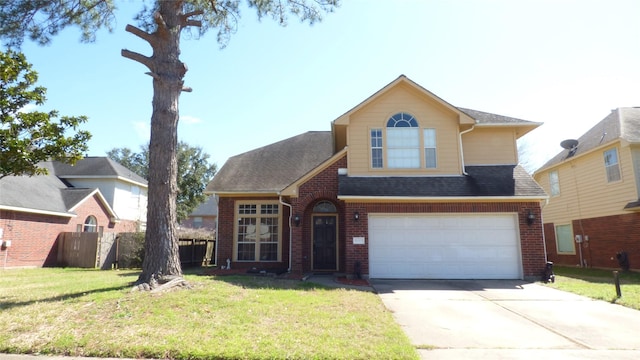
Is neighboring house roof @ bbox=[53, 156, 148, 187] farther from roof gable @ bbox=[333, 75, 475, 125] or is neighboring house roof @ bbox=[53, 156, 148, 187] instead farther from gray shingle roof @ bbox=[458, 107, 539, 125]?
gray shingle roof @ bbox=[458, 107, 539, 125]

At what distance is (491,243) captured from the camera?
38.2ft

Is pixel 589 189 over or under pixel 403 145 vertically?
under

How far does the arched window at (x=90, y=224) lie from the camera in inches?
834

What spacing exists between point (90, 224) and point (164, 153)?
16.5 m

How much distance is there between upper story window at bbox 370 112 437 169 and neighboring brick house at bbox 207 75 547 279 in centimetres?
4

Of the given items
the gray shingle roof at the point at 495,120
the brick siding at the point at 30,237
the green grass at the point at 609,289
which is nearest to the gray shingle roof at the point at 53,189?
the brick siding at the point at 30,237

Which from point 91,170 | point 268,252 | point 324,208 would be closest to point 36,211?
point 91,170

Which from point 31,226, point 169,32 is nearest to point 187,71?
point 169,32

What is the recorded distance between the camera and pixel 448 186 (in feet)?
39.5

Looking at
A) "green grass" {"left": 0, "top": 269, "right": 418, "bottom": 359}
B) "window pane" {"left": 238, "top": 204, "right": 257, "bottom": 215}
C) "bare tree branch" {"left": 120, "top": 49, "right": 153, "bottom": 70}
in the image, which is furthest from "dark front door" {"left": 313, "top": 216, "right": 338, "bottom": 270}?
"bare tree branch" {"left": 120, "top": 49, "right": 153, "bottom": 70}

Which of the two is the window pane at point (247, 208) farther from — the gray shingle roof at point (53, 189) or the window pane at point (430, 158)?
the gray shingle roof at point (53, 189)

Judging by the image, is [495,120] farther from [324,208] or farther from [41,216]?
[41,216]

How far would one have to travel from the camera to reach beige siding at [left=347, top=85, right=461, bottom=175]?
1265 cm

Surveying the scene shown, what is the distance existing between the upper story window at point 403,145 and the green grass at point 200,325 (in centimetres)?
588
